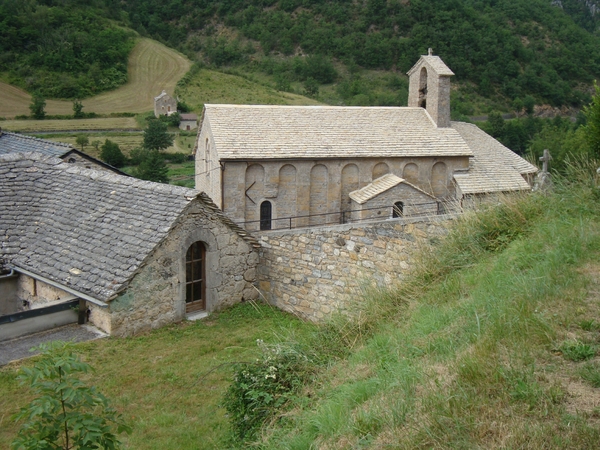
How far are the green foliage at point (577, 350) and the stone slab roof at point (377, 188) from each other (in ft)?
57.3

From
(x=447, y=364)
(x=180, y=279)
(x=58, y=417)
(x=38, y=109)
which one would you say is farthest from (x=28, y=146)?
(x=38, y=109)

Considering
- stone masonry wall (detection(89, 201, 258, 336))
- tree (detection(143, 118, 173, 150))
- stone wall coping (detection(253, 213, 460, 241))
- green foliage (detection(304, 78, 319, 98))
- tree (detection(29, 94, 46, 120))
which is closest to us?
stone wall coping (detection(253, 213, 460, 241))

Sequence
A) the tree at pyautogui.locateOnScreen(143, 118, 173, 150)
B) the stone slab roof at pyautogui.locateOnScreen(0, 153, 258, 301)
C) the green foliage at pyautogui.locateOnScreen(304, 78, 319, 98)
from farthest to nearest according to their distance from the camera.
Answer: the green foliage at pyautogui.locateOnScreen(304, 78, 319, 98)
the tree at pyautogui.locateOnScreen(143, 118, 173, 150)
the stone slab roof at pyautogui.locateOnScreen(0, 153, 258, 301)

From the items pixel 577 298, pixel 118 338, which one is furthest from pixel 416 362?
pixel 118 338

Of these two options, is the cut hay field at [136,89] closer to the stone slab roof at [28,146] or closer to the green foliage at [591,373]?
the stone slab roof at [28,146]

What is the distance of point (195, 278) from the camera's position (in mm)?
12250

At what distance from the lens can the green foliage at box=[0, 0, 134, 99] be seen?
2837 inches

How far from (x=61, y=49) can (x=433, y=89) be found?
222 feet

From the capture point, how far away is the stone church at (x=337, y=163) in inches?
864

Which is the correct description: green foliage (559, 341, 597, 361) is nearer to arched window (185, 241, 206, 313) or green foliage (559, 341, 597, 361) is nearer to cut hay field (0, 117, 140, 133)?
arched window (185, 241, 206, 313)

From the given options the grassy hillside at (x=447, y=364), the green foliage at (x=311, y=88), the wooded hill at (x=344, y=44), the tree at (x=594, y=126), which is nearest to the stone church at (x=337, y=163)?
the tree at (x=594, y=126)

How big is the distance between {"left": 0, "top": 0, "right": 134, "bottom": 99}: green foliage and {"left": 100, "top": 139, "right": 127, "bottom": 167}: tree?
1020 inches

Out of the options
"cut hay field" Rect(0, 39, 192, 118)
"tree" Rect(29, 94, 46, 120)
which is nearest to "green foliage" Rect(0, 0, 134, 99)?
"cut hay field" Rect(0, 39, 192, 118)

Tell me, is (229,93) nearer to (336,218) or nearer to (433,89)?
(433,89)
